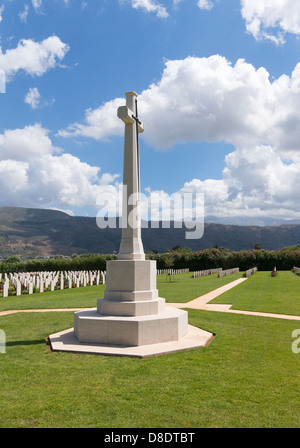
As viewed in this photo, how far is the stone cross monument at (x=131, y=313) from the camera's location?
6746 millimetres

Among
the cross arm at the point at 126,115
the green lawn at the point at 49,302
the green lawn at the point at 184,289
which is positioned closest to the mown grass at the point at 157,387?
the cross arm at the point at 126,115

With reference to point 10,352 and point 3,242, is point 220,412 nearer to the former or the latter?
point 10,352

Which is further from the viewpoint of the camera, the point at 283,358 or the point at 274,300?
the point at 274,300

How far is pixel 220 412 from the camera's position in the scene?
380 cm

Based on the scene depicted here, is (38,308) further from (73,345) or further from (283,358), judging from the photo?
(283,358)

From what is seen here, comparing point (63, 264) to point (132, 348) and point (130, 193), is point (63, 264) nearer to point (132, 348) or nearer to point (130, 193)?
point (130, 193)

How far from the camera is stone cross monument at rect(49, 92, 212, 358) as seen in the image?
266 inches

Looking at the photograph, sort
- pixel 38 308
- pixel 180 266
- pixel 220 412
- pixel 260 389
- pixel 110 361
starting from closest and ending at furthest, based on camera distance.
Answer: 1. pixel 220 412
2. pixel 260 389
3. pixel 110 361
4. pixel 38 308
5. pixel 180 266

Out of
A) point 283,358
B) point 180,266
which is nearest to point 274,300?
point 283,358

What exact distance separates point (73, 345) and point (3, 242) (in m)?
196

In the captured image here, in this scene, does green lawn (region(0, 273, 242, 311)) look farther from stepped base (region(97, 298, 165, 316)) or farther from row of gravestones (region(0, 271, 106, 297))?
stepped base (region(97, 298, 165, 316))

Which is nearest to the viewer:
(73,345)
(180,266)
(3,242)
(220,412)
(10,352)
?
(220,412)

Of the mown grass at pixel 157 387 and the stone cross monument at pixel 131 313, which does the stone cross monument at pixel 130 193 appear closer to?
the stone cross monument at pixel 131 313
